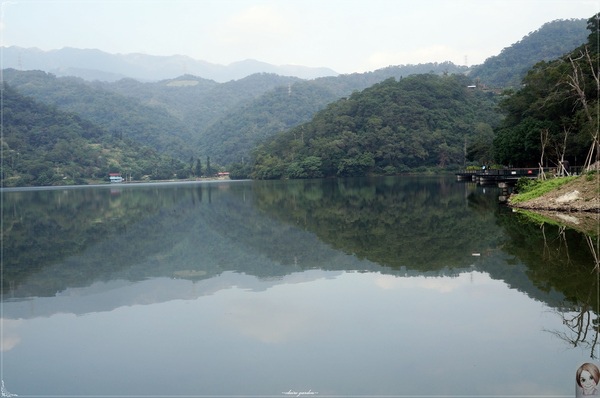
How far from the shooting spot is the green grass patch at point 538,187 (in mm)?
24414

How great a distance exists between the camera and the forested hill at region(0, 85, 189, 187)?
102062mm

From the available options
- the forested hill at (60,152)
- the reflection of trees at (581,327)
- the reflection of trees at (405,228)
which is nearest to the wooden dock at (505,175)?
the reflection of trees at (405,228)

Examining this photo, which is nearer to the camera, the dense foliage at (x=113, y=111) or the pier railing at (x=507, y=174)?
the pier railing at (x=507, y=174)

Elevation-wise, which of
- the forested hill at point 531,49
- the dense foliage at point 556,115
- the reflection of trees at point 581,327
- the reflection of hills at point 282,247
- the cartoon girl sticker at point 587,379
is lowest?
the reflection of hills at point 282,247

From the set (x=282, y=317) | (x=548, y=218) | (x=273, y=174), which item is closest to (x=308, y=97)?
(x=273, y=174)

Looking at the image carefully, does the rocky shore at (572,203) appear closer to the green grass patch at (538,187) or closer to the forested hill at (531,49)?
the green grass patch at (538,187)

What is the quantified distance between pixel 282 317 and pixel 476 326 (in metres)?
3.11

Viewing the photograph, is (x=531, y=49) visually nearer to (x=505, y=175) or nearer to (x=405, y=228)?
(x=505, y=175)

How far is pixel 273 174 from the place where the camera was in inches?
3922

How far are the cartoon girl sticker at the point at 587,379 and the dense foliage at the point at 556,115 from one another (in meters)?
28.1

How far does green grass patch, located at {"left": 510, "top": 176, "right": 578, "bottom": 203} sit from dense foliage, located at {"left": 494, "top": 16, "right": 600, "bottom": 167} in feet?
14.4

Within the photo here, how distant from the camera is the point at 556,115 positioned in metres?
38.4

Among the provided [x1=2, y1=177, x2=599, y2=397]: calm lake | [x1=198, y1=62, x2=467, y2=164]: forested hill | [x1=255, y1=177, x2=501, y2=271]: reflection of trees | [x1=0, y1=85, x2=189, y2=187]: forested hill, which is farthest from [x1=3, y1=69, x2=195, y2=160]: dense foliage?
[x1=2, y1=177, x2=599, y2=397]: calm lake

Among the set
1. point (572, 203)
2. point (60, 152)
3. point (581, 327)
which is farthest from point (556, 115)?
point (60, 152)
